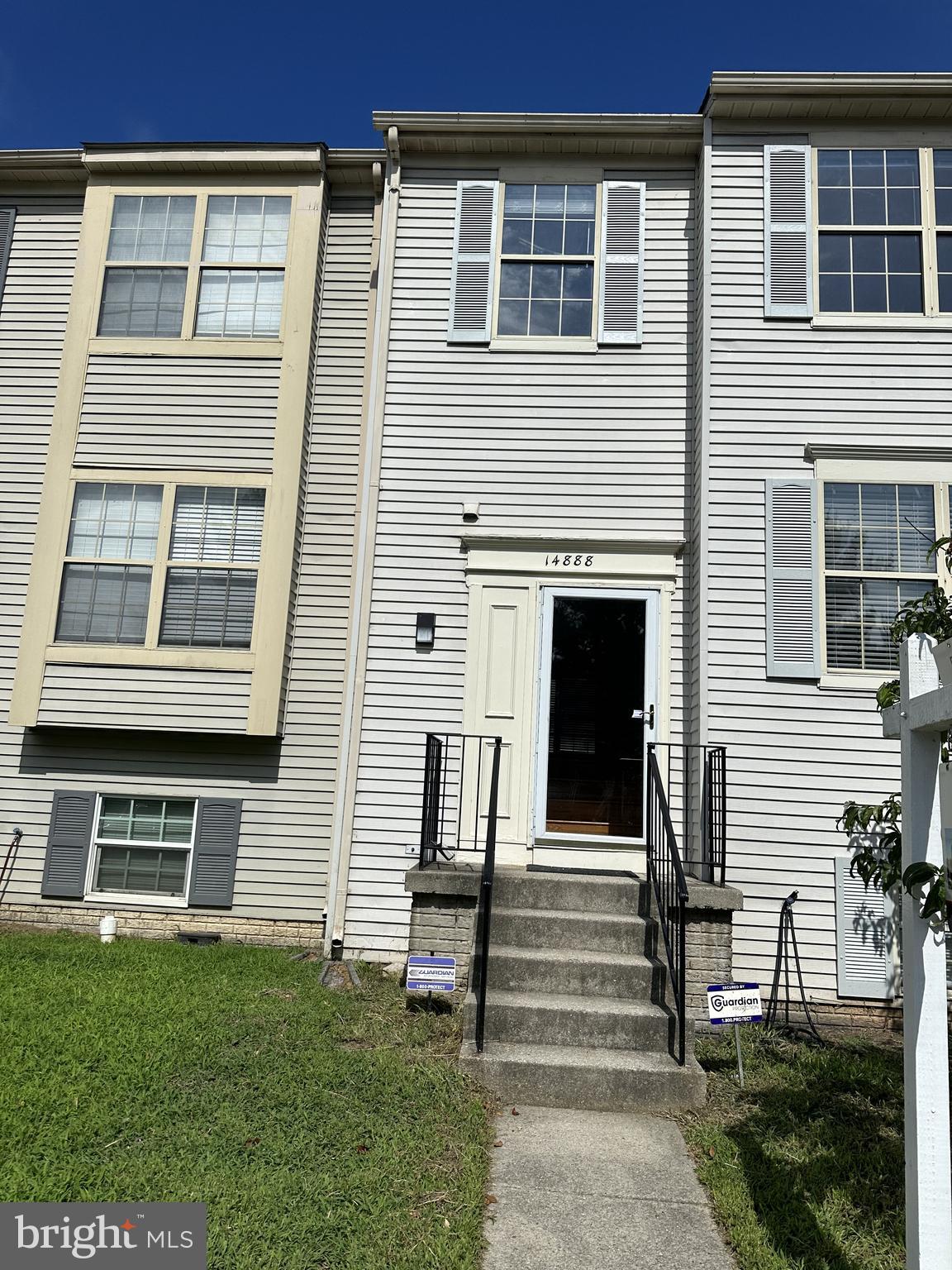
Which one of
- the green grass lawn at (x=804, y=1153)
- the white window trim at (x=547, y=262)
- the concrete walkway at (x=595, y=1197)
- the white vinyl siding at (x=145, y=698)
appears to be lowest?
the concrete walkway at (x=595, y=1197)

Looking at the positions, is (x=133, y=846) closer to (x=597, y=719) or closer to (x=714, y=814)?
(x=597, y=719)

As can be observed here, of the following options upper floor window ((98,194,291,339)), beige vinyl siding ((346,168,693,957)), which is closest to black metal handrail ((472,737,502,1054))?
beige vinyl siding ((346,168,693,957))

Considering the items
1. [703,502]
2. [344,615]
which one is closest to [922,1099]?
[703,502]

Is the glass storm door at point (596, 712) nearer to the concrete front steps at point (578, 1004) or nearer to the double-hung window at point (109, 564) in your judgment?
the concrete front steps at point (578, 1004)

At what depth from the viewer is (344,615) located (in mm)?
7535

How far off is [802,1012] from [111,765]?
5.55 m

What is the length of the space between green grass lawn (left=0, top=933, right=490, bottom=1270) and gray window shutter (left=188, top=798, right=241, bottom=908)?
1469mm

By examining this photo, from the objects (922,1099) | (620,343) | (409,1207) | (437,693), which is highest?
(620,343)

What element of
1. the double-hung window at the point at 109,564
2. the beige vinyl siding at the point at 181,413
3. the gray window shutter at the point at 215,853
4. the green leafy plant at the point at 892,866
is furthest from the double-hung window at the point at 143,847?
the green leafy plant at the point at 892,866

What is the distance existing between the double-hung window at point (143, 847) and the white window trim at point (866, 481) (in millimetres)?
5112

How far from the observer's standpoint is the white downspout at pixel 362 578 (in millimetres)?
6848

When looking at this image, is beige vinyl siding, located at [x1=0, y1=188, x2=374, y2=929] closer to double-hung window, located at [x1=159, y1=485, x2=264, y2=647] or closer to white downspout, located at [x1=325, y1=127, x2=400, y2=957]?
white downspout, located at [x1=325, y1=127, x2=400, y2=957]

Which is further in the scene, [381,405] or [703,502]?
[381,405]

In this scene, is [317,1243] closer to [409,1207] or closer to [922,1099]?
[409,1207]
